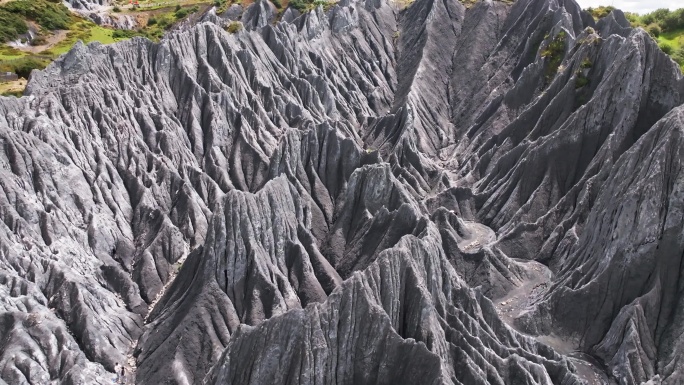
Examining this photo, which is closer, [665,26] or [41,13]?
[41,13]

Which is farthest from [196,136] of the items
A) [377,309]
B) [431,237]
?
[377,309]

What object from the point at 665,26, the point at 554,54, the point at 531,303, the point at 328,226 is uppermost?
the point at 665,26

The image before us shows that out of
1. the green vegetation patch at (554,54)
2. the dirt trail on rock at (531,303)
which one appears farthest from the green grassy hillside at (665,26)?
the dirt trail on rock at (531,303)

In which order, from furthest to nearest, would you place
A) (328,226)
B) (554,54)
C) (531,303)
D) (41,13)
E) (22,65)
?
(41,13)
(554,54)
(22,65)
(328,226)
(531,303)

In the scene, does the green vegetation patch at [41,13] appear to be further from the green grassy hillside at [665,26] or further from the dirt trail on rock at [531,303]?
the green grassy hillside at [665,26]

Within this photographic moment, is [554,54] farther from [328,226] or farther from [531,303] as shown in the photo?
[531,303]

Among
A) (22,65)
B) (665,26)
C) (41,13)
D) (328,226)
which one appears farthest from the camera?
(665,26)

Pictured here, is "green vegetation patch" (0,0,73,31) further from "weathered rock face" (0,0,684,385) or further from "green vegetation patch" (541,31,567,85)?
"green vegetation patch" (541,31,567,85)

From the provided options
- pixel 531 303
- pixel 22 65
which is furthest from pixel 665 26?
pixel 22 65

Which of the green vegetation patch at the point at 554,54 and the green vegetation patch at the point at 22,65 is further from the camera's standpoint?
the green vegetation patch at the point at 554,54
